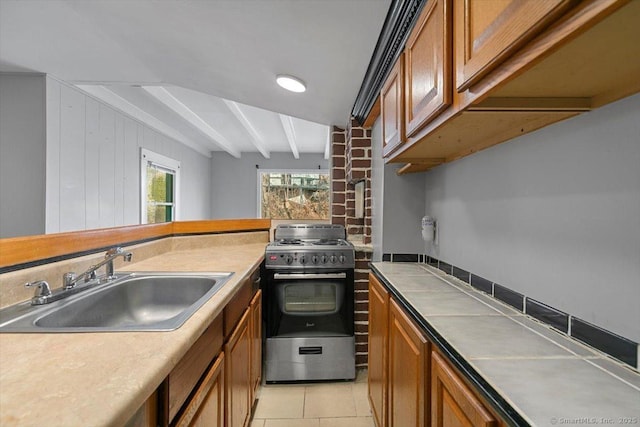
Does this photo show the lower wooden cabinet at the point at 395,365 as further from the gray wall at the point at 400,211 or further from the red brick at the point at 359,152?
the red brick at the point at 359,152

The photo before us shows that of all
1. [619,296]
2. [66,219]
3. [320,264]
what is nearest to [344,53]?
[320,264]

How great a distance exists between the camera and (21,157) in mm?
2439

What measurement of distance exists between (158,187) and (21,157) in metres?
2.00

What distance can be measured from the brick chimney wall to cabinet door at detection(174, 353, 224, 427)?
4.62ft

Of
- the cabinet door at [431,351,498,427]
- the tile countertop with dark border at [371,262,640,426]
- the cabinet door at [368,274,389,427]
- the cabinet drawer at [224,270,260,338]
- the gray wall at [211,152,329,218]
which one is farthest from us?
the gray wall at [211,152,329,218]

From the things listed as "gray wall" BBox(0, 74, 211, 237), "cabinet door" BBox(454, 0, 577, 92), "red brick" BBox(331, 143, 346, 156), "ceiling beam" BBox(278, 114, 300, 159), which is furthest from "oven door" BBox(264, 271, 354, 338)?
"ceiling beam" BBox(278, 114, 300, 159)

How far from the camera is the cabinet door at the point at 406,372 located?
39.7 inches

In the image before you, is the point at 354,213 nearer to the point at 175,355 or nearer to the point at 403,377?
the point at 403,377

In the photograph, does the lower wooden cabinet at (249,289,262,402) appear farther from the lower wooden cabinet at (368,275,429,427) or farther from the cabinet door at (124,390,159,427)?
the cabinet door at (124,390,159,427)

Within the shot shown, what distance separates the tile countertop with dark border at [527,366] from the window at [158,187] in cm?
373

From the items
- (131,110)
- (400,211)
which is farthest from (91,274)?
(131,110)

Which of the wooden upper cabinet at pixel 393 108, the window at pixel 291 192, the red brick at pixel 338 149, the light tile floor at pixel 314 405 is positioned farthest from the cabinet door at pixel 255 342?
the window at pixel 291 192

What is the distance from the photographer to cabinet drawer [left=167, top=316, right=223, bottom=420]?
802 millimetres

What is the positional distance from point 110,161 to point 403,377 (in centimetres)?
335
